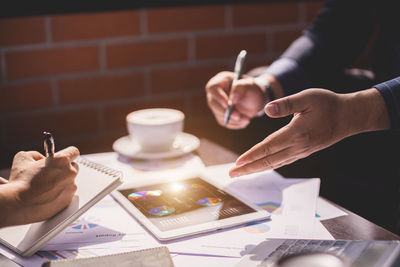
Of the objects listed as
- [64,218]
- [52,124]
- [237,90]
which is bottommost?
[52,124]

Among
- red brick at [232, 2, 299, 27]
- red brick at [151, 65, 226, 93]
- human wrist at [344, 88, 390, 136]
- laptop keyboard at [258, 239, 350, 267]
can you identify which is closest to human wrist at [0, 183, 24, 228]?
laptop keyboard at [258, 239, 350, 267]

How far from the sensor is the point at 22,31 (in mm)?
1559

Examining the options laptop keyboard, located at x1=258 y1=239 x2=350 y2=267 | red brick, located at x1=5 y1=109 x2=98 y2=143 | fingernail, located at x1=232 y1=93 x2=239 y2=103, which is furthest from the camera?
red brick, located at x1=5 y1=109 x2=98 y2=143

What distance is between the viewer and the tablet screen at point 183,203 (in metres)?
0.79

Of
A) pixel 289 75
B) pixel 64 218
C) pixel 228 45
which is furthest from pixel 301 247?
pixel 228 45

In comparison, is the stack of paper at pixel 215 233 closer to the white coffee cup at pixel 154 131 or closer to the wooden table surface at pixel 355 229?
the wooden table surface at pixel 355 229

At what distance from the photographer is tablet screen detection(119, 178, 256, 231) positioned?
79cm

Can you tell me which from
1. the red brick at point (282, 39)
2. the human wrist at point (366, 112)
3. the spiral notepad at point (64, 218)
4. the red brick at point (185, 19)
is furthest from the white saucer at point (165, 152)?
the red brick at point (282, 39)

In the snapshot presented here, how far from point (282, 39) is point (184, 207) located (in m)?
1.34

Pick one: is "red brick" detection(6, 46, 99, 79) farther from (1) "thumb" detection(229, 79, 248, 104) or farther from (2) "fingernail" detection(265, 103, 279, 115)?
(2) "fingernail" detection(265, 103, 279, 115)

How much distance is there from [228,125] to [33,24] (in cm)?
80

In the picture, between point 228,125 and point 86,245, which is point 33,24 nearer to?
point 228,125

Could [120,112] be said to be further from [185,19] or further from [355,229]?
[355,229]

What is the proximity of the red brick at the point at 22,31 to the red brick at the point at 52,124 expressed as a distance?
26 centimetres
